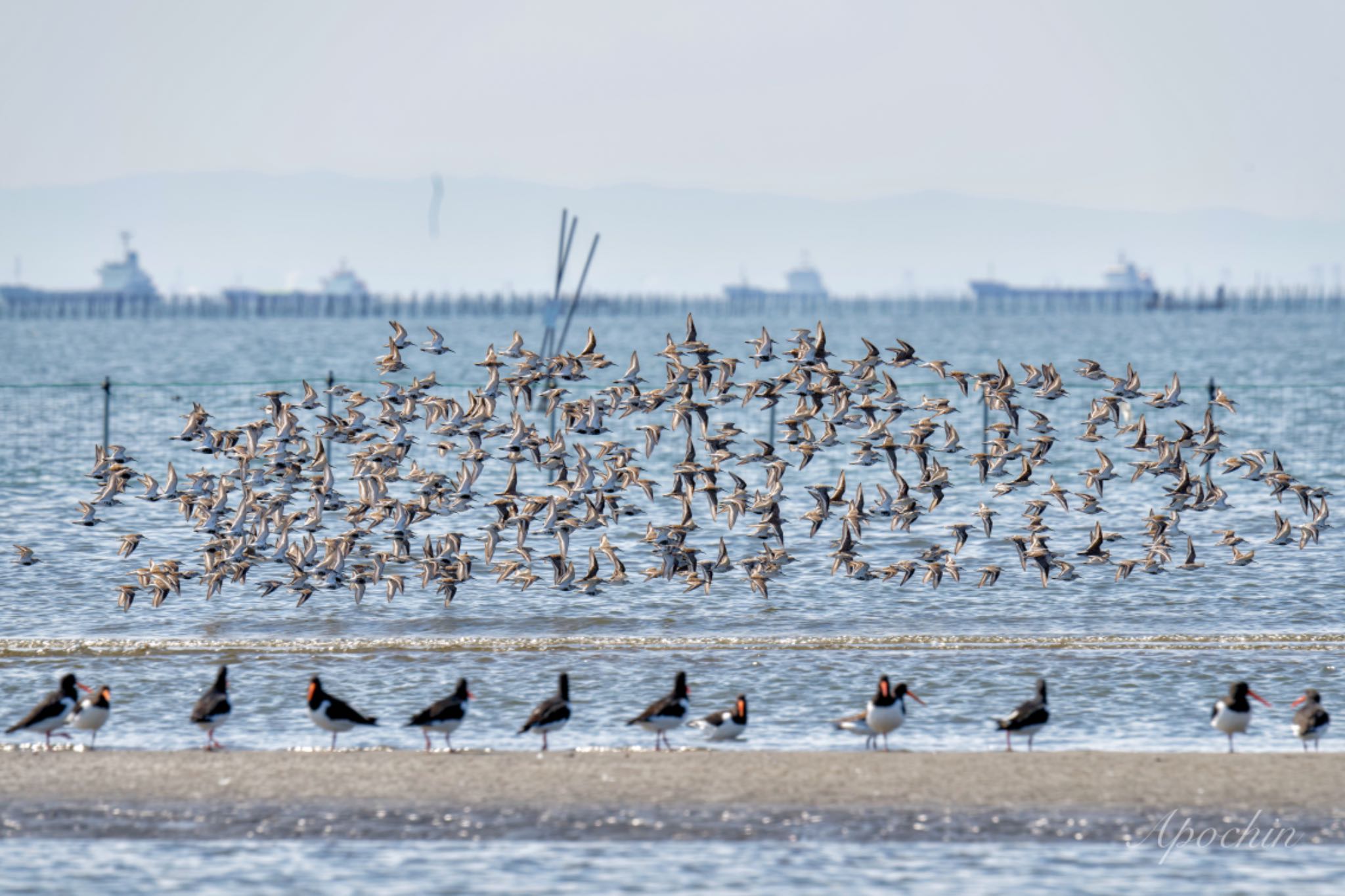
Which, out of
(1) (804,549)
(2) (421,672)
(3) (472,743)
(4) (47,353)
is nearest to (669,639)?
(2) (421,672)

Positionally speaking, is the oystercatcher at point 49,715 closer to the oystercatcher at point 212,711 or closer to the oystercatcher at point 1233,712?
the oystercatcher at point 212,711

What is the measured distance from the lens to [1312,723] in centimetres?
1700

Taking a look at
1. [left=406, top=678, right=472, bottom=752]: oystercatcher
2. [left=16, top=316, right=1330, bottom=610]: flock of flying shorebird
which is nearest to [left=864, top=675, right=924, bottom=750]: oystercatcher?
[left=406, top=678, right=472, bottom=752]: oystercatcher

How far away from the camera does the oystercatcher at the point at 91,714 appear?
57.1ft

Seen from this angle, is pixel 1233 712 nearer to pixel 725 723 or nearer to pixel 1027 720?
pixel 1027 720

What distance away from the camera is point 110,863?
544 inches

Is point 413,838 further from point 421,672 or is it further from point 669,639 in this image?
→ point 669,639

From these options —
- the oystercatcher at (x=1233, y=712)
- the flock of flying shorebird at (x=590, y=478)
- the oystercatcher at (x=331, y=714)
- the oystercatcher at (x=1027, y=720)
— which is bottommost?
the oystercatcher at (x=331, y=714)

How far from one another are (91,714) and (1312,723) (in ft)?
37.1

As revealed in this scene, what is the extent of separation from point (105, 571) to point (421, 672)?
1080 cm

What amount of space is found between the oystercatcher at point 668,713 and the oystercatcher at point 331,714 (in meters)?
2.55

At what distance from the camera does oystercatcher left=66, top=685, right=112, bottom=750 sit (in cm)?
1739
